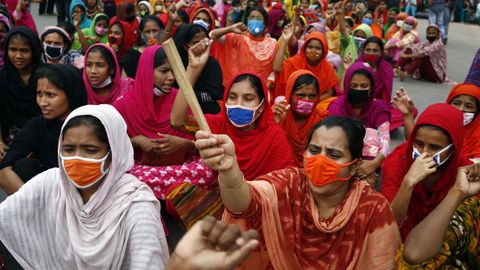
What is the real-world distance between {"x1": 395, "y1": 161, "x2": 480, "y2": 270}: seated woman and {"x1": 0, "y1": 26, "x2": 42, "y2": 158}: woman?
2825mm

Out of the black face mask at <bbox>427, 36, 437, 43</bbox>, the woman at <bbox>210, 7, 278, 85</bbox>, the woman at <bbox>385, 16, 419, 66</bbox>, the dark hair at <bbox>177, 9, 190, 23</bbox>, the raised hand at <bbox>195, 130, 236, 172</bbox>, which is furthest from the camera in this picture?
the woman at <bbox>385, 16, 419, 66</bbox>

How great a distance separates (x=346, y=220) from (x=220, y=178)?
58cm

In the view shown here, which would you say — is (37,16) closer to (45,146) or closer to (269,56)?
(269,56)

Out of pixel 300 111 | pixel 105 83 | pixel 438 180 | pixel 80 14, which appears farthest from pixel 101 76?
pixel 80 14

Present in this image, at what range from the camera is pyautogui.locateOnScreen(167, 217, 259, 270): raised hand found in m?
1.22

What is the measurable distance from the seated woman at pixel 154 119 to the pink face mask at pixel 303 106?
0.84 metres

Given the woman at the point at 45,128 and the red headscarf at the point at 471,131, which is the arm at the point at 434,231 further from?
the woman at the point at 45,128

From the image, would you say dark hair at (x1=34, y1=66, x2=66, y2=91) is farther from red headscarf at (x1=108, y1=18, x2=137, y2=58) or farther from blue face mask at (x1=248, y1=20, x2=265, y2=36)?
blue face mask at (x1=248, y1=20, x2=265, y2=36)

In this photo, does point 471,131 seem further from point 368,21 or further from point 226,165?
point 368,21

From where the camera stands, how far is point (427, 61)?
29.6 ft

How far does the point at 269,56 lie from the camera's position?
18.6 feet

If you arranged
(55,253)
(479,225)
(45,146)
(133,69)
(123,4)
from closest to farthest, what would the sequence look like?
1. (55,253)
2. (479,225)
3. (45,146)
4. (133,69)
5. (123,4)

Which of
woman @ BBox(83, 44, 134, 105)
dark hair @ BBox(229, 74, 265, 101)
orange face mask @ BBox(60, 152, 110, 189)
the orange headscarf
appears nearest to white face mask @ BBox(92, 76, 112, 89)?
woman @ BBox(83, 44, 134, 105)

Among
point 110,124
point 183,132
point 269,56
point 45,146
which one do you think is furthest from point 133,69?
point 110,124
